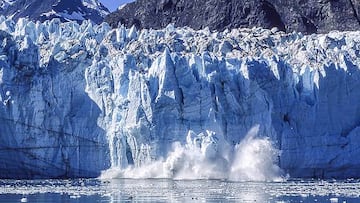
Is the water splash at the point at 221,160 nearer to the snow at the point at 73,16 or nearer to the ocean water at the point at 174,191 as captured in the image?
the ocean water at the point at 174,191

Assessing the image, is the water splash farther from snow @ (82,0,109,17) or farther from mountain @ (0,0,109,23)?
snow @ (82,0,109,17)

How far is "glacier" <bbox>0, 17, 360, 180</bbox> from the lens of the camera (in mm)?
27500

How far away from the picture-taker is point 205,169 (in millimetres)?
27203

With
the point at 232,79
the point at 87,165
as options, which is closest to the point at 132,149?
the point at 87,165

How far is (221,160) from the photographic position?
27375 mm

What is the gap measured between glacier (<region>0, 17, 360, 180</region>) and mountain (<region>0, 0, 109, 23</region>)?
1866 inches

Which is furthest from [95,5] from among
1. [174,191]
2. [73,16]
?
[174,191]

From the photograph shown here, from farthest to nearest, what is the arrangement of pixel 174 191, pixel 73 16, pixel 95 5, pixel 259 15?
pixel 95 5 < pixel 73 16 < pixel 259 15 < pixel 174 191

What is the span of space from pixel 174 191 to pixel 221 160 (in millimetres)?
5391

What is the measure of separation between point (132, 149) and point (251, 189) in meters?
6.27

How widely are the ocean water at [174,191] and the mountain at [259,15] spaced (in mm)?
23792

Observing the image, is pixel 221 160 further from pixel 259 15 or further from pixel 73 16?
pixel 73 16

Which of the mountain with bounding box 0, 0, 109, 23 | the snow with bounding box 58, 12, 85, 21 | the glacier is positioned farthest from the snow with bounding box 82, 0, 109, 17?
the glacier


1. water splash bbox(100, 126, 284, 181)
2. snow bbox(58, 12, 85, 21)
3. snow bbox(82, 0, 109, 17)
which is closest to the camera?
water splash bbox(100, 126, 284, 181)
